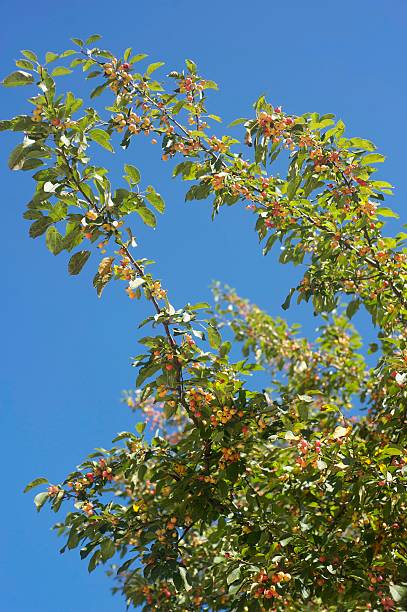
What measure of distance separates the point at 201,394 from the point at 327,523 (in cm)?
101

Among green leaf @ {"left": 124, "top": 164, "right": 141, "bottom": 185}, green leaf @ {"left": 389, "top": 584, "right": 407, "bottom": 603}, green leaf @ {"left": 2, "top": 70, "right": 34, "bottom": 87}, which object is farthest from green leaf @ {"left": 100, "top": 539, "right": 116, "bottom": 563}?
green leaf @ {"left": 2, "top": 70, "right": 34, "bottom": 87}

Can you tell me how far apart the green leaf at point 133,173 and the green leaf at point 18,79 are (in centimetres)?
50

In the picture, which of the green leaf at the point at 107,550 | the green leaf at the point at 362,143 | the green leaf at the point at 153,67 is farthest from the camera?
the green leaf at the point at 153,67

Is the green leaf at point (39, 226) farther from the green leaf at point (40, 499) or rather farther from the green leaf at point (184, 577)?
the green leaf at point (184, 577)

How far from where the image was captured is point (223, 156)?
11.4ft

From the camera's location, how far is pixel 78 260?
2.63m

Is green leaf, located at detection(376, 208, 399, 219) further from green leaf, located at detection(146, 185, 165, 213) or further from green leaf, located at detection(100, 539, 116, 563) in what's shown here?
green leaf, located at detection(100, 539, 116, 563)

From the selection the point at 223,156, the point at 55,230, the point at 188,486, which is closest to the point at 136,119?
the point at 223,156

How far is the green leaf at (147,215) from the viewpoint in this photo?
8.64 ft

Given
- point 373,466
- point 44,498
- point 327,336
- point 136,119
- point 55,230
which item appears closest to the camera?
point 55,230

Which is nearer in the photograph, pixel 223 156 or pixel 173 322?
pixel 173 322

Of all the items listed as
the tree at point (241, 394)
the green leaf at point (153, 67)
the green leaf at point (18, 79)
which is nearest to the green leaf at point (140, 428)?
the tree at point (241, 394)

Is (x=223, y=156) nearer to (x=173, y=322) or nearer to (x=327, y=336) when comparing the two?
(x=173, y=322)

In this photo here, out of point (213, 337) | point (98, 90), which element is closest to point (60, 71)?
point (98, 90)
